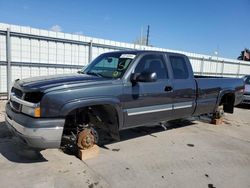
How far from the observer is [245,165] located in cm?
430

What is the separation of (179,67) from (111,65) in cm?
162

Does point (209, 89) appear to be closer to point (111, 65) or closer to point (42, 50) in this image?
point (111, 65)

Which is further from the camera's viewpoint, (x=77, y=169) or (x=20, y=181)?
(x=77, y=169)

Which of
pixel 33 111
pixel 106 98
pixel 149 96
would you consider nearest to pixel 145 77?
pixel 149 96

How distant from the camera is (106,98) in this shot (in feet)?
12.8

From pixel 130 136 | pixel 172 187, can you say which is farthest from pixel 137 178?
pixel 130 136

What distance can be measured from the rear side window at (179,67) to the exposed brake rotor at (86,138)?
2204mm

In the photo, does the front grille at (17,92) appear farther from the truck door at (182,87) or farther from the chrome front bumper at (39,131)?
the truck door at (182,87)

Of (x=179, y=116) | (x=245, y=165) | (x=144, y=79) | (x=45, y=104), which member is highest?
(x=144, y=79)

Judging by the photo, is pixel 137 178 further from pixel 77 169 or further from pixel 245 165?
pixel 245 165

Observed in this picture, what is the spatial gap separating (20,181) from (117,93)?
1.92 meters

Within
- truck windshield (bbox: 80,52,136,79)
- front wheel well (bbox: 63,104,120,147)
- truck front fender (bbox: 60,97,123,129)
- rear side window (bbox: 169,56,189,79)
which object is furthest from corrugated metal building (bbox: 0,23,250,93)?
truck front fender (bbox: 60,97,123,129)

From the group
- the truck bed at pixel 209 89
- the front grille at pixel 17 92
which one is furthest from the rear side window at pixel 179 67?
the front grille at pixel 17 92

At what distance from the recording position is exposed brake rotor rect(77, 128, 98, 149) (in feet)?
13.1
